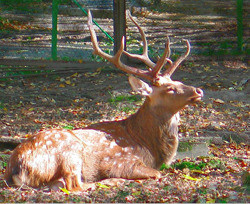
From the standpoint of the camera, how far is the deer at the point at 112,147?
5133mm

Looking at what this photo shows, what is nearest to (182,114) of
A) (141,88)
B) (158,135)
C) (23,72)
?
(158,135)

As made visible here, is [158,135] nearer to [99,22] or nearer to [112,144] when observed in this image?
[112,144]

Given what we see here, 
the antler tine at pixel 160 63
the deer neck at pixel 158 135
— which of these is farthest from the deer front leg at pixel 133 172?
the antler tine at pixel 160 63

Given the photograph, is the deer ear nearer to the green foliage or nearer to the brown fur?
the brown fur

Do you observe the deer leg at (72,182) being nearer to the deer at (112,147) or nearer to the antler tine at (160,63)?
the deer at (112,147)

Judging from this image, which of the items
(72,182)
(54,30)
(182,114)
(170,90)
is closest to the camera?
(72,182)

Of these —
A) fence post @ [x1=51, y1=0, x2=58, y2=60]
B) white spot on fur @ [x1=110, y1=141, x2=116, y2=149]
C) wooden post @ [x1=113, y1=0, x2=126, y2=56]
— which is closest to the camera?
white spot on fur @ [x1=110, y1=141, x2=116, y2=149]

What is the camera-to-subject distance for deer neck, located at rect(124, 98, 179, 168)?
5742 mm

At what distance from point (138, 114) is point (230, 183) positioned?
1427 millimetres

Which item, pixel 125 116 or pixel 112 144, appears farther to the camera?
pixel 125 116

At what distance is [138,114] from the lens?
19.5ft

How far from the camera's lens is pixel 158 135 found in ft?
18.9

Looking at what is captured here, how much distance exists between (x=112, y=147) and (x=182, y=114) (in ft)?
8.17

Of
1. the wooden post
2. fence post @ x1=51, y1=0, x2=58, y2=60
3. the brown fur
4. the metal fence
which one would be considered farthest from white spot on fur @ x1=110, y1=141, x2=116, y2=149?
the metal fence
